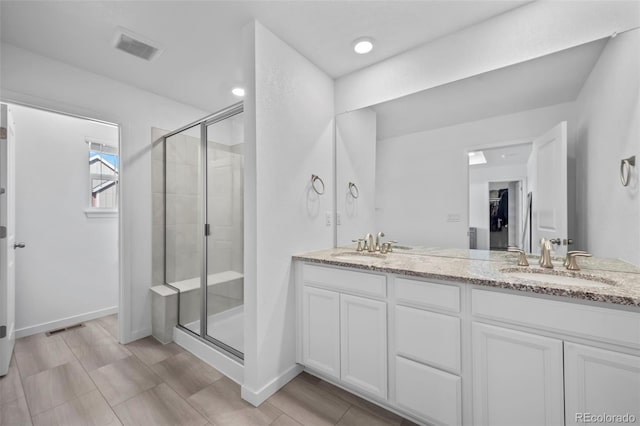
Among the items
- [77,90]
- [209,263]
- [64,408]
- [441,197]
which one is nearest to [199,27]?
[77,90]

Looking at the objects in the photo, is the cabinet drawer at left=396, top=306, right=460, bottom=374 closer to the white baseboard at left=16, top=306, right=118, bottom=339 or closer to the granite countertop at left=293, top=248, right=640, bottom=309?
the granite countertop at left=293, top=248, right=640, bottom=309

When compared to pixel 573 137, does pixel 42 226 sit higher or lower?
lower

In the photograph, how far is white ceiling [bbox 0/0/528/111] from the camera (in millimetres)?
1604

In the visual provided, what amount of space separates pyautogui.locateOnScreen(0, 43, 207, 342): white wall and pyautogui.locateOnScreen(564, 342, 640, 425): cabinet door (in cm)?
315

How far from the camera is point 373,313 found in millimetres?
1619

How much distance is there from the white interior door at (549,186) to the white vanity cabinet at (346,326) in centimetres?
100

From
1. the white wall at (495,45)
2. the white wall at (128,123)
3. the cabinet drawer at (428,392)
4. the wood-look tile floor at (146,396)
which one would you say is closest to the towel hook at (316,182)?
the white wall at (495,45)

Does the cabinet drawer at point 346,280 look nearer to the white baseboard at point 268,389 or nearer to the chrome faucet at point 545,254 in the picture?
the white baseboard at point 268,389

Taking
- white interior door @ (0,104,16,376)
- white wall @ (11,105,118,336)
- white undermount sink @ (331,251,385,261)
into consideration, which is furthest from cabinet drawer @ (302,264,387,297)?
white wall @ (11,105,118,336)

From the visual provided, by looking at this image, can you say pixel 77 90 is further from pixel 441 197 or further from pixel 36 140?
pixel 441 197

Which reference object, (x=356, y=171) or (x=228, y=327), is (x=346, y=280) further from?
(x=228, y=327)

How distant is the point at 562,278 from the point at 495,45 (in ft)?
4.68

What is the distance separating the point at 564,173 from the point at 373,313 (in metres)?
1.35

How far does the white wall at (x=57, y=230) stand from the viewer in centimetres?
265
